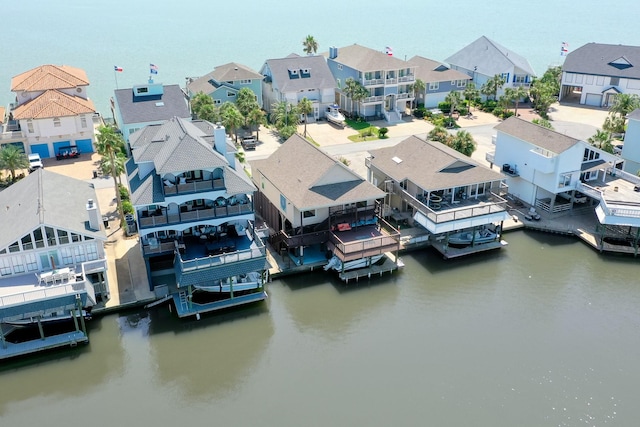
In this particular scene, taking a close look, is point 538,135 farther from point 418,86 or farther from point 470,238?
point 418,86

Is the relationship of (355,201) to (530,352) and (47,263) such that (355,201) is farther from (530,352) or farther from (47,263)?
(47,263)

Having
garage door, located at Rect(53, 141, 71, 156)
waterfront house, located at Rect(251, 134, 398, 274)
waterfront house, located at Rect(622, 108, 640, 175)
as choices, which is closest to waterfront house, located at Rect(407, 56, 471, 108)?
waterfront house, located at Rect(622, 108, 640, 175)

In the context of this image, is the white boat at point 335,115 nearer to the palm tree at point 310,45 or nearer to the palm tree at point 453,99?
the palm tree at point 453,99

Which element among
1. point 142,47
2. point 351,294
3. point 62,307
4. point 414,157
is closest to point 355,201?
point 351,294

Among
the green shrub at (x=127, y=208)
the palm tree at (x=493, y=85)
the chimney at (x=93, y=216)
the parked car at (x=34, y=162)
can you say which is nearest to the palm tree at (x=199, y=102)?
the parked car at (x=34, y=162)

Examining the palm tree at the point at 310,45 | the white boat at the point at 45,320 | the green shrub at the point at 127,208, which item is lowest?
the white boat at the point at 45,320
